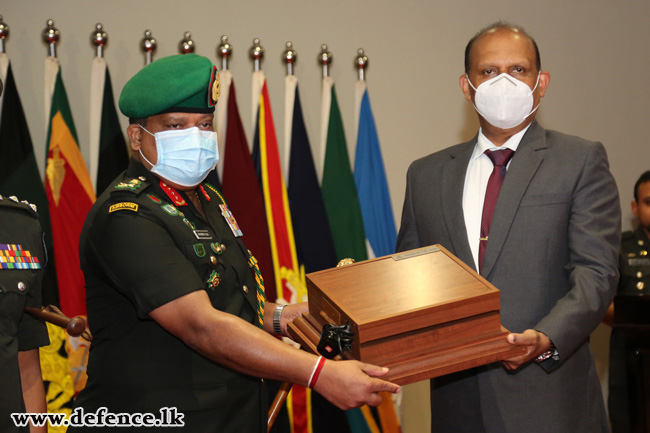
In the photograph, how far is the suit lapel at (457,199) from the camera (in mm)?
2287

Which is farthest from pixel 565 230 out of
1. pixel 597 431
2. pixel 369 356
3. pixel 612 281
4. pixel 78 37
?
pixel 78 37

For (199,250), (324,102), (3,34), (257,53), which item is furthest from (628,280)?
(3,34)

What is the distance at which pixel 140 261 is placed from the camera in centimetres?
184

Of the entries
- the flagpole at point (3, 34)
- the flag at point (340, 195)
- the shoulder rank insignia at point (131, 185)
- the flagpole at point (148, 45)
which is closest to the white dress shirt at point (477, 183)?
the shoulder rank insignia at point (131, 185)

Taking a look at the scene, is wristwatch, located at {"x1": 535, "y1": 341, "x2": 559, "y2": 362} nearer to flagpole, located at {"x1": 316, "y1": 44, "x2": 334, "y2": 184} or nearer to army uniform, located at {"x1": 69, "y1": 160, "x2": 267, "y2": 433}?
army uniform, located at {"x1": 69, "y1": 160, "x2": 267, "y2": 433}

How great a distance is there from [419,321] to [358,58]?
2.56m

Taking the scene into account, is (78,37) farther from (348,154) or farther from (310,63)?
(348,154)

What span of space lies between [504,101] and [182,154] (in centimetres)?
105

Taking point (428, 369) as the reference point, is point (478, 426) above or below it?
below

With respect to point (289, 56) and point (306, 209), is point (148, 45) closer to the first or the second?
point (289, 56)

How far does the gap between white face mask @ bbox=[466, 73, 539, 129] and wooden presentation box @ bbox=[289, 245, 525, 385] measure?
23.9 inches

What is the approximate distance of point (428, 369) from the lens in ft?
5.96

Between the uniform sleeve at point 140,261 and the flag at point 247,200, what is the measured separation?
5.96 feet

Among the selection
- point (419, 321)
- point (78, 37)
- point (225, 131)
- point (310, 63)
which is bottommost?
point (419, 321)
